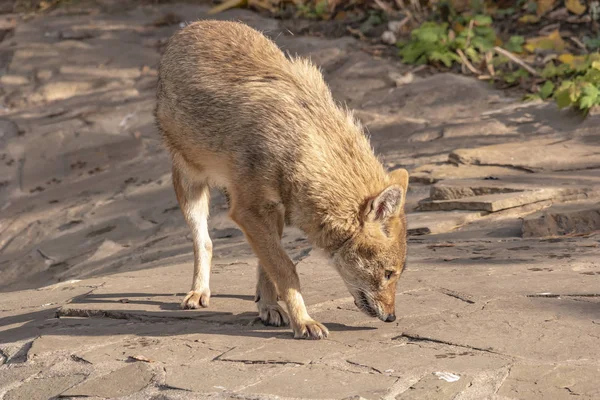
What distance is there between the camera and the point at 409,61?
453 inches

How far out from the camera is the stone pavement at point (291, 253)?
13.3ft

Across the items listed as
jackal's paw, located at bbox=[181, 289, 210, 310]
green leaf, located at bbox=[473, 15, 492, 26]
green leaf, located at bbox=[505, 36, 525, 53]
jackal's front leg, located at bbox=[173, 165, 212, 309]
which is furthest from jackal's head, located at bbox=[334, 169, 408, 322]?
green leaf, located at bbox=[473, 15, 492, 26]

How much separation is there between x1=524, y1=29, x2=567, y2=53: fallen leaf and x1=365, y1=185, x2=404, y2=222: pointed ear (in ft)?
22.8

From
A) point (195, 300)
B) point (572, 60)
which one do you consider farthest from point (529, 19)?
point (195, 300)

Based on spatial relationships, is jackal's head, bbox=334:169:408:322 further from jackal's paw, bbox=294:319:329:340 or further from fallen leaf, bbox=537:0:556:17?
fallen leaf, bbox=537:0:556:17

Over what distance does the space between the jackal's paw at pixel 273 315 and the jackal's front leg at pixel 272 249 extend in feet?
0.37

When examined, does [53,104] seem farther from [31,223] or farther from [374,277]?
[374,277]

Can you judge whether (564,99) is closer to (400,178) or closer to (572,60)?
(572,60)

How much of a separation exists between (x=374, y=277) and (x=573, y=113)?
496 cm

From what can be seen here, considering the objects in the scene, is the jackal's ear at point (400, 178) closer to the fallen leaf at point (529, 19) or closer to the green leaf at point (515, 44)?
the green leaf at point (515, 44)

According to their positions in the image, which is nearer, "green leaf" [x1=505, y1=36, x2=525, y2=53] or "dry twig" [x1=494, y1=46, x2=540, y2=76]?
"dry twig" [x1=494, y1=46, x2=540, y2=76]

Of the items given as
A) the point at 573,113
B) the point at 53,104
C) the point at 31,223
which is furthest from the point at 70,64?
the point at 573,113

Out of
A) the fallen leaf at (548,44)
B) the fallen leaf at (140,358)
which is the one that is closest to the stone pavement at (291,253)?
the fallen leaf at (140,358)

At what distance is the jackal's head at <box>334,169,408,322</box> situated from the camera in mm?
4793
